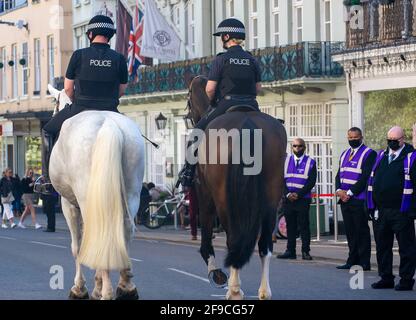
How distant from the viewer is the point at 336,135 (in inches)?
1451

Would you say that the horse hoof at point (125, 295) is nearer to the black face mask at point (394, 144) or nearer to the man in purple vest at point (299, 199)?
the black face mask at point (394, 144)

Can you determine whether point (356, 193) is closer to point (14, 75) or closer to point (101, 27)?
point (101, 27)

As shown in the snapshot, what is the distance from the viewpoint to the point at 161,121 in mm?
46844

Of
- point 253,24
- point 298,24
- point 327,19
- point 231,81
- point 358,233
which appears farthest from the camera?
point 253,24

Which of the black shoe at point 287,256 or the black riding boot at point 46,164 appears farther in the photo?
the black shoe at point 287,256

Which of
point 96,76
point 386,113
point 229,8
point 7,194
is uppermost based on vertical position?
point 229,8

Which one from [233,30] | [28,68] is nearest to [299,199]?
[233,30]

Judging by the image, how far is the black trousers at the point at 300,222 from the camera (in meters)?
23.5

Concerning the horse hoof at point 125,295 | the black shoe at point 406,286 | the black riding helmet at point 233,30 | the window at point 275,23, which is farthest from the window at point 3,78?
the horse hoof at point 125,295

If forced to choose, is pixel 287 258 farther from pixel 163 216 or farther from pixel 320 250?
pixel 163 216

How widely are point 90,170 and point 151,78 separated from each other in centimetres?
3676

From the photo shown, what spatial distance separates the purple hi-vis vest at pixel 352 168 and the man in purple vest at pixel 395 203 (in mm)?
3219

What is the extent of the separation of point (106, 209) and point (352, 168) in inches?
331

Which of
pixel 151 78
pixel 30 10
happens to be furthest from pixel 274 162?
pixel 30 10
